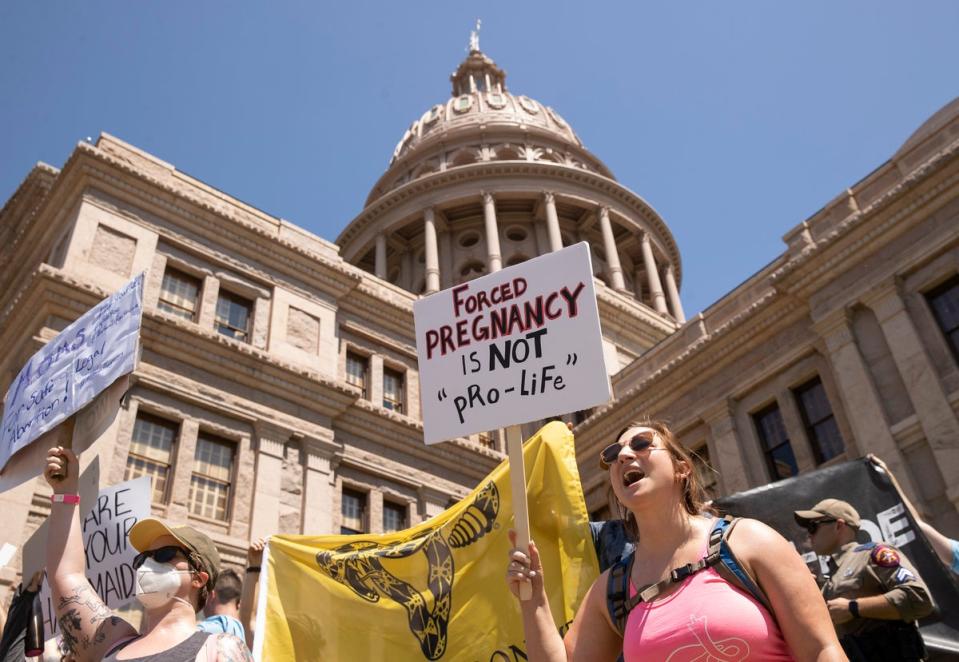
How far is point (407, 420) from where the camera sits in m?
22.0

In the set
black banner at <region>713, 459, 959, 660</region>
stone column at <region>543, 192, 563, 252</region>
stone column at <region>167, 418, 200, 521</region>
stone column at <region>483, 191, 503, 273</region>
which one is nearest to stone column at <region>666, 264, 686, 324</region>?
stone column at <region>543, 192, 563, 252</region>

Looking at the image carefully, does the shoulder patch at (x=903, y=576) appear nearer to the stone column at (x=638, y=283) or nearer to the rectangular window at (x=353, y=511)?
the rectangular window at (x=353, y=511)

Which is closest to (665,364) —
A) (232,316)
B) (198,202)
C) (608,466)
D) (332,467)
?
(332,467)

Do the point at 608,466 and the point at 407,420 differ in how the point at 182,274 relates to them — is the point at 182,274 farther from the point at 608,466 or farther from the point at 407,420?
the point at 608,466

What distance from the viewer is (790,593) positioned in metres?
2.88

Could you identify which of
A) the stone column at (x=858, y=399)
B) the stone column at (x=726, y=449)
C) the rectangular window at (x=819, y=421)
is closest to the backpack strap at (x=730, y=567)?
the stone column at (x=858, y=399)

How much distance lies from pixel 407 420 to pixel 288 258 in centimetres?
505

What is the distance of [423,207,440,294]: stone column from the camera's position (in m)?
40.7

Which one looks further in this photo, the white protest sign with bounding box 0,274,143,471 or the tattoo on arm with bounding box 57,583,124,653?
the white protest sign with bounding box 0,274,143,471

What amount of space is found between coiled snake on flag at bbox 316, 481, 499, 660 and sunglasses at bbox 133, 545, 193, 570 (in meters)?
2.81

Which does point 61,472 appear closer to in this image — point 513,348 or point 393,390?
point 513,348

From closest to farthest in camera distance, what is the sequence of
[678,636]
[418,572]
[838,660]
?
1. [838,660]
2. [678,636]
3. [418,572]

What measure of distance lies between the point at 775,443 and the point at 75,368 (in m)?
15.4

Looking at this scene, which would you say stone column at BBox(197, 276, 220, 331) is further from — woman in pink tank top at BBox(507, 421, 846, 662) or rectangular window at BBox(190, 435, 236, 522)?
woman in pink tank top at BBox(507, 421, 846, 662)
